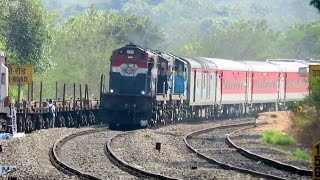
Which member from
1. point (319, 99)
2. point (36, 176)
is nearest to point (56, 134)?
point (319, 99)

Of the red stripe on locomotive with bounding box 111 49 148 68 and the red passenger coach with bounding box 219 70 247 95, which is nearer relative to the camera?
the red stripe on locomotive with bounding box 111 49 148 68

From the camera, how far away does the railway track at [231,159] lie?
20678 mm

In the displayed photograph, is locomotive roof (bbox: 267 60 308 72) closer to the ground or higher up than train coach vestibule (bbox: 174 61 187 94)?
higher up

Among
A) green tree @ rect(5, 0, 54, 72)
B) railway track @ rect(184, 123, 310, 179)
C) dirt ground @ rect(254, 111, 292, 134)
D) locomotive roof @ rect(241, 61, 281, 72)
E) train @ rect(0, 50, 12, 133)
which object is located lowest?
railway track @ rect(184, 123, 310, 179)

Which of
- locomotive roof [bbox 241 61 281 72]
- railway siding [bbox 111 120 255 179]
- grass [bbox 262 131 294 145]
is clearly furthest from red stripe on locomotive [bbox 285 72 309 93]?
grass [bbox 262 131 294 145]

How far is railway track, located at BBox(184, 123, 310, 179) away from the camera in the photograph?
2068 cm

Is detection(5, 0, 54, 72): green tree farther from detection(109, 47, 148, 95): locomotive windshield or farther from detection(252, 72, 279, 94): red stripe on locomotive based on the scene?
detection(109, 47, 148, 95): locomotive windshield

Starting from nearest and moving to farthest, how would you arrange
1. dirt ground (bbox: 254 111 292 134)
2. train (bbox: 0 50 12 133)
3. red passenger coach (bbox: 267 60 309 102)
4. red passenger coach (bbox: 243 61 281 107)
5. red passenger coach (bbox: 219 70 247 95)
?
train (bbox: 0 50 12 133)
dirt ground (bbox: 254 111 292 134)
red passenger coach (bbox: 219 70 247 95)
red passenger coach (bbox: 243 61 281 107)
red passenger coach (bbox: 267 60 309 102)

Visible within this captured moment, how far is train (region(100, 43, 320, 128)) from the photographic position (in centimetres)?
3781

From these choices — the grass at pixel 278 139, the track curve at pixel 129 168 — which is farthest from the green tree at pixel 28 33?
the track curve at pixel 129 168

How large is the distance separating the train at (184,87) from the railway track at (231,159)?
11.2 feet

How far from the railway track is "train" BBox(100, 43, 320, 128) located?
3.42 metres

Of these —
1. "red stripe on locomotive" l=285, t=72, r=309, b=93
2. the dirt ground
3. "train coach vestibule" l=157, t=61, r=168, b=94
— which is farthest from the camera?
"red stripe on locomotive" l=285, t=72, r=309, b=93

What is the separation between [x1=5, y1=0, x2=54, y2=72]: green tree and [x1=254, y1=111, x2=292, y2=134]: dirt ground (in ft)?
50.7
